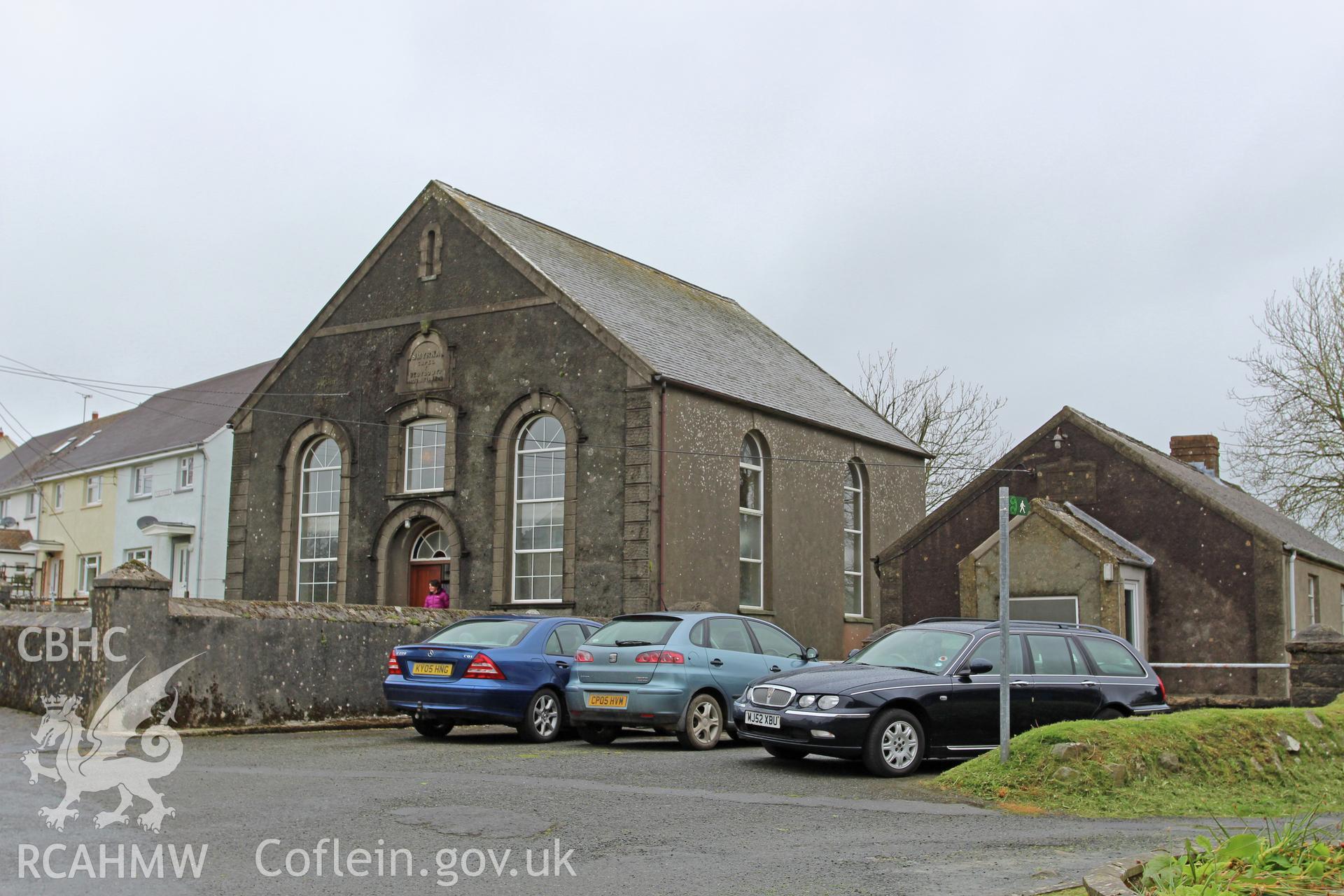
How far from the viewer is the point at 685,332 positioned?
94.3 ft

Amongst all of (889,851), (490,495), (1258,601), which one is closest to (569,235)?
(490,495)

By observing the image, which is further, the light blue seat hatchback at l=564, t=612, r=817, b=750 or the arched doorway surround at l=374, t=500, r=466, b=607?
the arched doorway surround at l=374, t=500, r=466, b=607

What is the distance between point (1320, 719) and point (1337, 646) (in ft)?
10.9

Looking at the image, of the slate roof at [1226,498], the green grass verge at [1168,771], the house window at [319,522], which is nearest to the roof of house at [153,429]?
the house window at [319,522]

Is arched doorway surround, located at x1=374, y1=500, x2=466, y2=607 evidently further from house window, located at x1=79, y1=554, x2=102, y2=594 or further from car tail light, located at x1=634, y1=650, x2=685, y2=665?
house window, located at x1=79, y1=554, x2=102, y2=594

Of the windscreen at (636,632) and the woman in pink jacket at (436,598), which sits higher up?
the woman in pink jacket at (436,598)

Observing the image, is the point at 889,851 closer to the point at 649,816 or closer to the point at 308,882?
the point at 649,816

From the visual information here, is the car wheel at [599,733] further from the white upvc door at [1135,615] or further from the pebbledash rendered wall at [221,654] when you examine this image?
the white upvc door at [1135,615]

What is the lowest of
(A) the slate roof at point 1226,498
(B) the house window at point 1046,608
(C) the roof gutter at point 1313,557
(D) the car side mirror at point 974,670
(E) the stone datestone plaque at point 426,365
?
(D) the car side mirror at point 974,670

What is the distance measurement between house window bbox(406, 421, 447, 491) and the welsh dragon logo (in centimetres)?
1113

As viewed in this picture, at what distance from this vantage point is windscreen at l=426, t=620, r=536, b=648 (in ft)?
49.5

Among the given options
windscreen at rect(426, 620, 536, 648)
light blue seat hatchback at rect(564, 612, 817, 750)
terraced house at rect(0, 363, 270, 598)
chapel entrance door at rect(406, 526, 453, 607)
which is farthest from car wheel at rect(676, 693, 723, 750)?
terraced house at rect(0, 363, 270, 598)

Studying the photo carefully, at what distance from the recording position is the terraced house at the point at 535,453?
2409cm

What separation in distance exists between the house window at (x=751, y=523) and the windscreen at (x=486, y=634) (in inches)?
432
